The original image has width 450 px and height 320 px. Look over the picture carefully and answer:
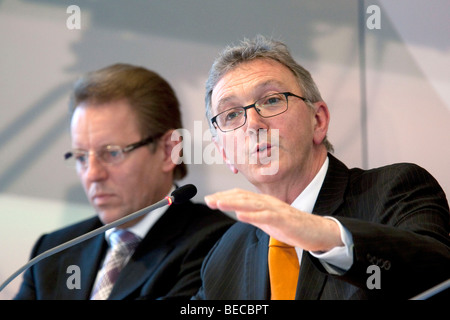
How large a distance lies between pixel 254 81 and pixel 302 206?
0.44m

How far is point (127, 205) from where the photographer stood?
2395 millimetres

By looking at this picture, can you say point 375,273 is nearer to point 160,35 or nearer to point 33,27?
point 160,35

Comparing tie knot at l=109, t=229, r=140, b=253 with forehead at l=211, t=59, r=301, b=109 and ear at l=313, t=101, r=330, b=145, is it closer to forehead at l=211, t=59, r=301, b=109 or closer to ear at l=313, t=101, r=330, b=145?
forehead at l=211, t=59, r=301, b=109

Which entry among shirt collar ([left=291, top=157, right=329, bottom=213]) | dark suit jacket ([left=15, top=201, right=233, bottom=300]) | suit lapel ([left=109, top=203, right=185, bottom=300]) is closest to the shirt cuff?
shirt collar ([left=291, top=157, right=329, bottom=213])

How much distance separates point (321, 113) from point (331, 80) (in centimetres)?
52

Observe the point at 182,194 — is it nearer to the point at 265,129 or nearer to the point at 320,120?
the point at 265,129

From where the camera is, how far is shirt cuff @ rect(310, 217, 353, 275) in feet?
4.14

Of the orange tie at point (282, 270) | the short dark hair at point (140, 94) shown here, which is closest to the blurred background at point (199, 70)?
the short dark hair at point (140, 94)

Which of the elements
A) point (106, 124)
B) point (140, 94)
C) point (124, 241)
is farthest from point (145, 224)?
point (140, 94)

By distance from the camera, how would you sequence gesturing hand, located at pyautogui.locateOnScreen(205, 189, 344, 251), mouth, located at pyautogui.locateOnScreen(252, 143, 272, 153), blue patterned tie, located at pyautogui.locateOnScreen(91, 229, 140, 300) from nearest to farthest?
1. gesturing hand, located at pyautogui.locateOnScreen(205, 189, 344, 251)
2. mouth, located at pyautogui.locateOnScreen(252, 143, 272, 153)
3. blue patterned tie, located at pyautogui.locateOnScreen(91, 229, 140, 300)

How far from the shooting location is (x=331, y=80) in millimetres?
2461

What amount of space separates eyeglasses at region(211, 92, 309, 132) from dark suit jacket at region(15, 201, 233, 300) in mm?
530

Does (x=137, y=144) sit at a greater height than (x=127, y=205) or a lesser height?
greater
